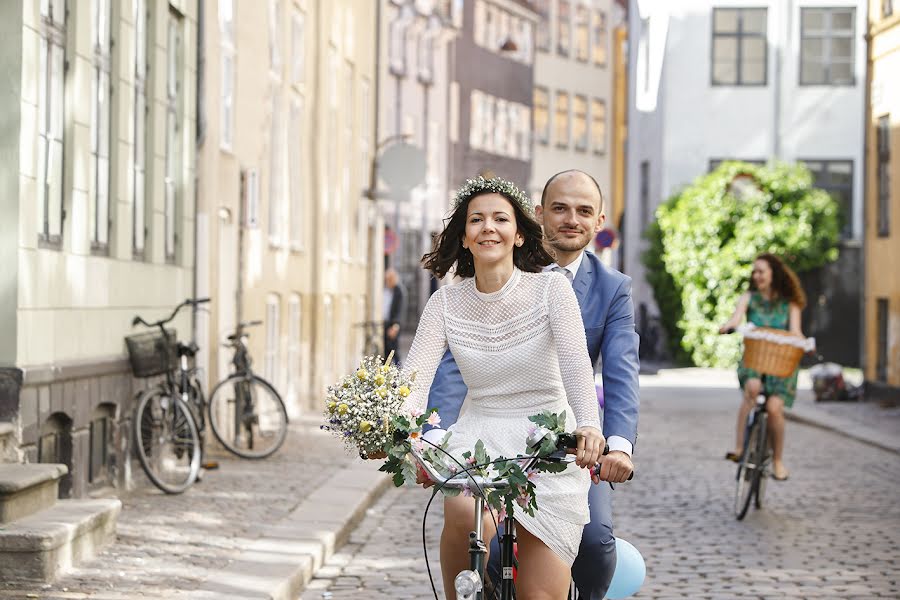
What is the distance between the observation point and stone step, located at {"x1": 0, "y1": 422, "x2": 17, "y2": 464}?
8.84 m

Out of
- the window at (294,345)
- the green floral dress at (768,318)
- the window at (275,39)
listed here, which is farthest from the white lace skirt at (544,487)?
the window at (294,345)

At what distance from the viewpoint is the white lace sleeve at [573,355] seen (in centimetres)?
456

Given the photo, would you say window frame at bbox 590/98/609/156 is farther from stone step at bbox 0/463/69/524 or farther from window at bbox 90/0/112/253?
stone step at bbox 0/463/69/524

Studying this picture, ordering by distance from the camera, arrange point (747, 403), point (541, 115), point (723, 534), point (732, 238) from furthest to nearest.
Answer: point (541, 115)
point (732, 238)
point (747, 403)
point (723, 534)

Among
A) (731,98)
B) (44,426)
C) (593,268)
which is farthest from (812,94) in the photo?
(593,268)

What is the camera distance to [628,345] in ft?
16.7

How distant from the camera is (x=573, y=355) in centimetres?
460

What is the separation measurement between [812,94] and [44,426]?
98.9ft

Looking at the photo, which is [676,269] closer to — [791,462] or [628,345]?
[791,462]

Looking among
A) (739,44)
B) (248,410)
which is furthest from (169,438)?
(739,44)

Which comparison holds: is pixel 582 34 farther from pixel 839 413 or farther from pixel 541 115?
pixel 839 413

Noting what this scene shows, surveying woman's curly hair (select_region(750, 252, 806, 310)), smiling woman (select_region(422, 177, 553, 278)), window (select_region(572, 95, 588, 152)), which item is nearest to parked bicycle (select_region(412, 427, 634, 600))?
smiling woman (select_region(422, 177, 553, 278))

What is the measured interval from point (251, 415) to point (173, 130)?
8.00ft

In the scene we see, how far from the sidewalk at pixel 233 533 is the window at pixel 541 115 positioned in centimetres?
4367
